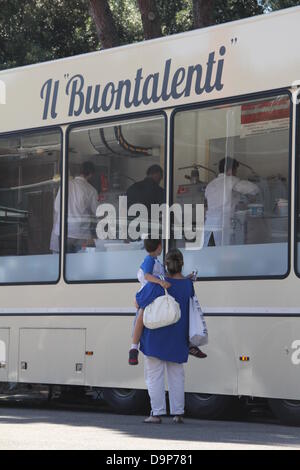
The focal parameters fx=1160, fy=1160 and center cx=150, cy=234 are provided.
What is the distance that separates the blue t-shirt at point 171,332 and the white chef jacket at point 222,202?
0.74 meters

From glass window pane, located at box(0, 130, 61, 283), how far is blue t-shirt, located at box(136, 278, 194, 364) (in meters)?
2.11

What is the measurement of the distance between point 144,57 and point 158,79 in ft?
1.14

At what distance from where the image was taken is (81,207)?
12.3 m

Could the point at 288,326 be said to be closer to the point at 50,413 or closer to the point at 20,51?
the point at 50,413

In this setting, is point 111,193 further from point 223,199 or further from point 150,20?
point 150,20

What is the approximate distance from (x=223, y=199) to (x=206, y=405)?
1.98m

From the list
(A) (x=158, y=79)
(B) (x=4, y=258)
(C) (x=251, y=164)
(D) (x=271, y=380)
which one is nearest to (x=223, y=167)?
(C) (x=251, y=164)

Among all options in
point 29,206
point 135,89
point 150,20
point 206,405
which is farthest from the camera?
point 150,20

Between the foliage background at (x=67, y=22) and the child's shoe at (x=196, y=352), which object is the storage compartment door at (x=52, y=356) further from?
the foliage background at (x=67, y=22)

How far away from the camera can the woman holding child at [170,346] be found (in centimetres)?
1048

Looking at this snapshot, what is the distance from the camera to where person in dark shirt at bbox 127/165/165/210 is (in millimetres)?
11484

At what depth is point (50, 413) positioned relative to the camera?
12.1 metres

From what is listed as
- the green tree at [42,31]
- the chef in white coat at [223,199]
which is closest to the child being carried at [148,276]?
the chef in white coat at [223,199]

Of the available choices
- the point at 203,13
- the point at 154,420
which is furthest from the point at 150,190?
the point at 203,13
